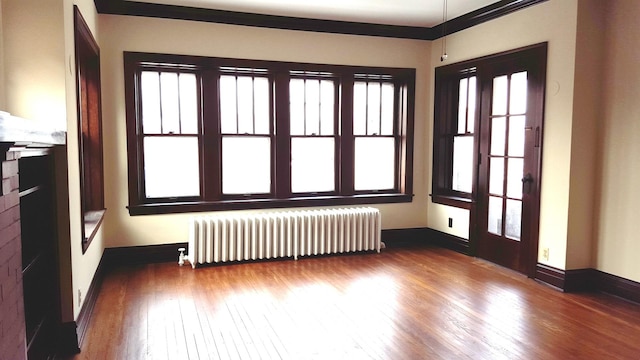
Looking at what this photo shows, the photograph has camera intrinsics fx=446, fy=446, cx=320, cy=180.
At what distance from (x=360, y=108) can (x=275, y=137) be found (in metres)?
1.22

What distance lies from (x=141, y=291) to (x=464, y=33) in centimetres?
455

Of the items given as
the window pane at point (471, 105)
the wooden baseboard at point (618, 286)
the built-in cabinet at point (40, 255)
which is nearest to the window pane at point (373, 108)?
the window pane at point (471, 105)

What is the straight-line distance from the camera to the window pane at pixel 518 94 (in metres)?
4.56

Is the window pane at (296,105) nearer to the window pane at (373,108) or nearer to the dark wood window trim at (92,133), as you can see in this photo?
the window pane at (373,108)

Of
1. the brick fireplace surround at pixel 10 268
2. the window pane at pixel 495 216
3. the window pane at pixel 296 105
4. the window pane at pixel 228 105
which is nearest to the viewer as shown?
the brick fireplace surround at pixel 10 268

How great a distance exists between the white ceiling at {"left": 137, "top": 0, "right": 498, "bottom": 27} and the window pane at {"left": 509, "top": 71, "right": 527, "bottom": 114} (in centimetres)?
85

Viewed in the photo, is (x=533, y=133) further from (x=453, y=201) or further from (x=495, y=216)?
(x=453, y=201)

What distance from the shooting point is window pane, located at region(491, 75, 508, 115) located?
4.81m

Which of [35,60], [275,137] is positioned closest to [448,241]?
[275,137]

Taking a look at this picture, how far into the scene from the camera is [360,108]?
19.1ft

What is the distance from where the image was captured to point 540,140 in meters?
4.33

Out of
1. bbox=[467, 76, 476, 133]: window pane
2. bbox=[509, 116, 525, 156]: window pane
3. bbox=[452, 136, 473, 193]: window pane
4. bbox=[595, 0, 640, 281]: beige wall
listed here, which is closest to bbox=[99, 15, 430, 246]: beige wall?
bbox=[467, 76, 476, 133]: window pane

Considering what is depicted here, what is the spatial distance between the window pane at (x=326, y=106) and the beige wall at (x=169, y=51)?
A: 307 millimetres

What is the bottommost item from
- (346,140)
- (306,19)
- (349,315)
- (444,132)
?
(349,315)
